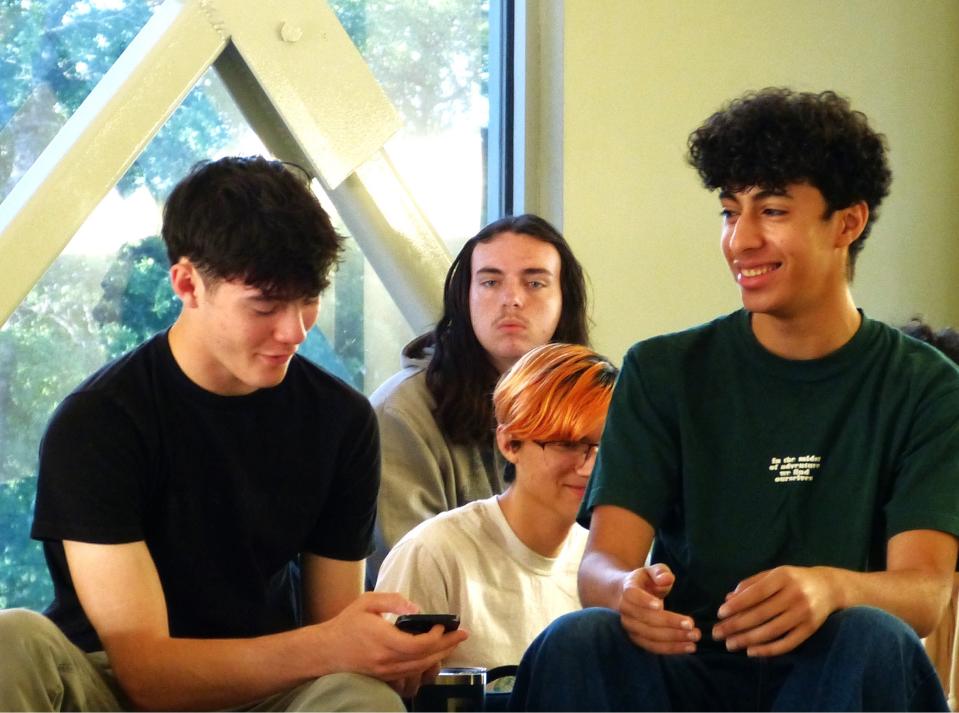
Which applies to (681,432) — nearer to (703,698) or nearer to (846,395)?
(846,395)

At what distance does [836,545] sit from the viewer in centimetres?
176

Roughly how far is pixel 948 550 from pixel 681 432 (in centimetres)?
34

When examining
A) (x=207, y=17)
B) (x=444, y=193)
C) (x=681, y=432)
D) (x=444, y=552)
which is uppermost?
(x=207, y=17)

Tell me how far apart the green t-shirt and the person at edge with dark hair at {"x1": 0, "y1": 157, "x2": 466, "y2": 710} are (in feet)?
1.08

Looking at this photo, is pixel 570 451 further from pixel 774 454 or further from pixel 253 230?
pixel 253 230

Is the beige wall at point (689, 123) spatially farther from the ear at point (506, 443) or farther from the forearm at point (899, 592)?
the forearm at point (899, 592)

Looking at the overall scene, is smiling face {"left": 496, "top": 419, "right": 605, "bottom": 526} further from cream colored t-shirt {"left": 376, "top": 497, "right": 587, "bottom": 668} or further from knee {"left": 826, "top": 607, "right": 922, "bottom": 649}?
knee {"left": 826, "top": 607, "right": 922, "bottom": 649}

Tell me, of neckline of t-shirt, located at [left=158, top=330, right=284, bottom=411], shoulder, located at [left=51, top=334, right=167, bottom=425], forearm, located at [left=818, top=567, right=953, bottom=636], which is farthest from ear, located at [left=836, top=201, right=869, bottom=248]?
shoulder, located at [left=51, top=334, right=167, bottom=425]

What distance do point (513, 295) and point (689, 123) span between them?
971mm

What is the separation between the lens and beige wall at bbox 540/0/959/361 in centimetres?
345

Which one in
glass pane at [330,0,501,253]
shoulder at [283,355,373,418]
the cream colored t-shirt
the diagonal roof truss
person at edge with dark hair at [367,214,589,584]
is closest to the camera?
shoulder at [283,355,373,418]

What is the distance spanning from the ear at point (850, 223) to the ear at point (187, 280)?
822 mm

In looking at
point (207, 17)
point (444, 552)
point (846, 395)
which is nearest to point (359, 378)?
point (207, 17)

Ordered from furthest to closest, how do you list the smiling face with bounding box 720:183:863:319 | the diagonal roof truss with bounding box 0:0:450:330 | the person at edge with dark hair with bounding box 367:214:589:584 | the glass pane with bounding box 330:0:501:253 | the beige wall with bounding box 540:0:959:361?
the beige wall with bounding box 540:0:959:361 → the glass pane with bounding box 330:0:501:253 → the diagonal roof truss with bounding box 0:0:450:330 → the person at edge with dark hair with bounding box 367:214:589:584 → the smiling face with bounding box 720:183:863:319
